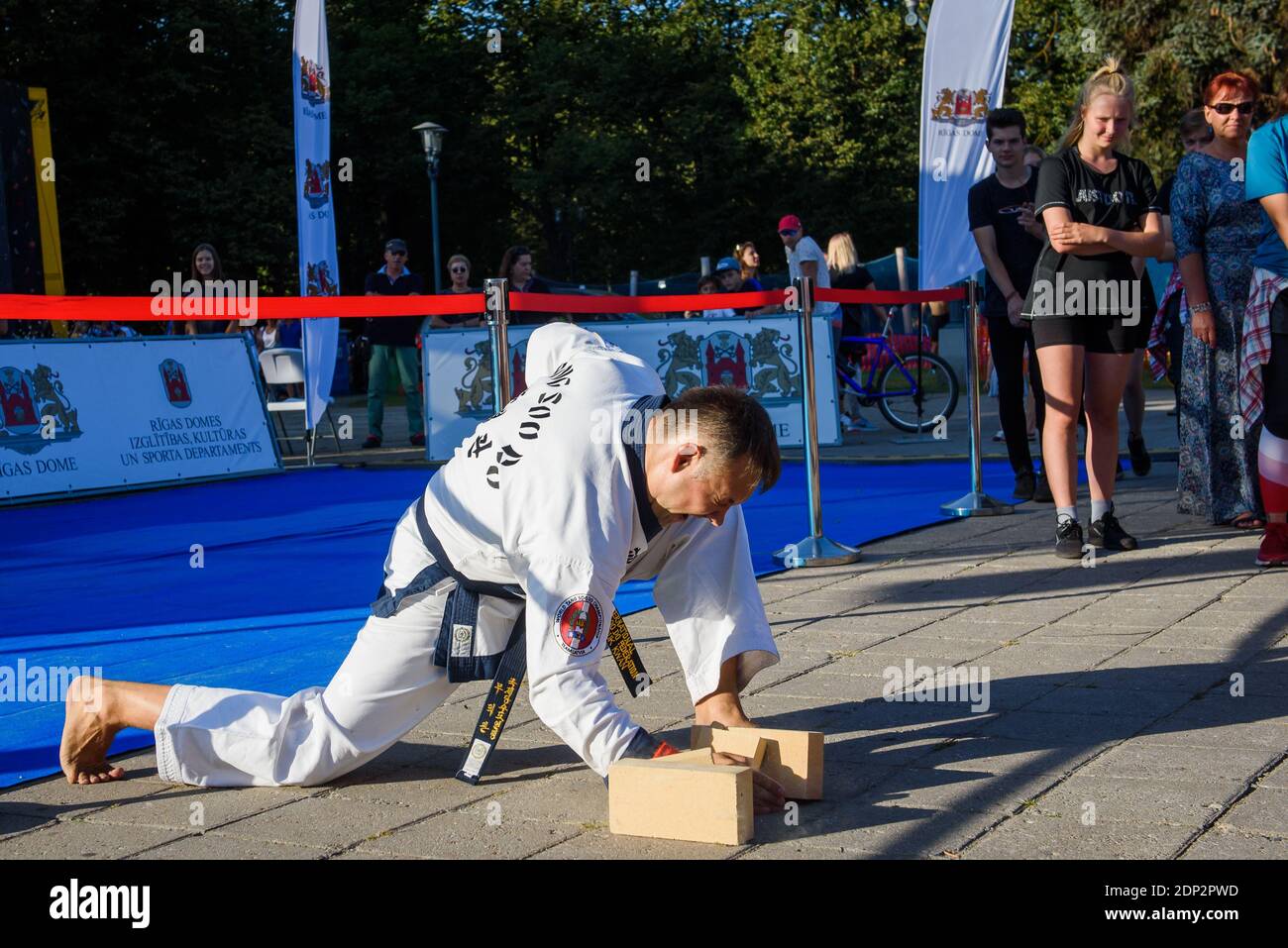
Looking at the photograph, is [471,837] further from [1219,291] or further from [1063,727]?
[1219,291]

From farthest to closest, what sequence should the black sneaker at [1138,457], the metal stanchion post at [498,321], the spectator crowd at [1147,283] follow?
the black sneaker at [1138,457], the spectator crowd at [1147,283], the metal stanchion post at [498,321]

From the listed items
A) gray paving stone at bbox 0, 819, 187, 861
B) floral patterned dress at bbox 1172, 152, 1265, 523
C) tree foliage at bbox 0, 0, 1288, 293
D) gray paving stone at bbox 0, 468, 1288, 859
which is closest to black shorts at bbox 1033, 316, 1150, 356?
floral patterned dress at bbox 1172, 152, 1265, 523

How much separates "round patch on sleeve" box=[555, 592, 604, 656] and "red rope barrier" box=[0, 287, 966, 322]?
3.13m

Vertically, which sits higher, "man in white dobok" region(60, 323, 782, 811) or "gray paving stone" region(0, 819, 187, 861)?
"man in white dobok" region(60, 323, 782, 811)

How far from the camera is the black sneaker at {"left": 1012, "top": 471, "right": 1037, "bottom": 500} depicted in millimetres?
8977

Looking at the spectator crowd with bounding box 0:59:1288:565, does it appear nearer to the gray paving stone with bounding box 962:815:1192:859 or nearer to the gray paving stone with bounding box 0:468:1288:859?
the gray paving stone with bounding box 0:468:1288:859

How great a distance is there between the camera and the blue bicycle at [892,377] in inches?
560

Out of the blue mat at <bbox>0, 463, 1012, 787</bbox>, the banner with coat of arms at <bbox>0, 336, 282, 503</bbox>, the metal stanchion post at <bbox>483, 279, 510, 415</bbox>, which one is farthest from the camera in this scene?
the banner with coat of arms at <bbox>0, 336, 282, 503</bbox>

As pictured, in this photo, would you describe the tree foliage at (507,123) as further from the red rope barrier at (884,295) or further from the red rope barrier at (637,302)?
the red rope barrier at (637,302)

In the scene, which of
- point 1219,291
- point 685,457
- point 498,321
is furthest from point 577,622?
point 1219,291

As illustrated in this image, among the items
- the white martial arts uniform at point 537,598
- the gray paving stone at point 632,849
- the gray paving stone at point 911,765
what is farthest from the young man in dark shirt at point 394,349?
the gray paving stone at point 632,849

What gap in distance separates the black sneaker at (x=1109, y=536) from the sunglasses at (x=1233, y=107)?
1903mm
